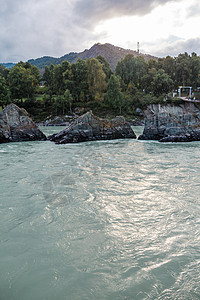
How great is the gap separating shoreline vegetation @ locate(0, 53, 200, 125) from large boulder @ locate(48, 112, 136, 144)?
29985 millimetres

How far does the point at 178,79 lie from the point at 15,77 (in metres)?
56.7

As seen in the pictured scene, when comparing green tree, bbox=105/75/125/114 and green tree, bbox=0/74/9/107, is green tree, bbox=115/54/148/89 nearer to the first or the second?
green tree, bbox=105/75/125/114

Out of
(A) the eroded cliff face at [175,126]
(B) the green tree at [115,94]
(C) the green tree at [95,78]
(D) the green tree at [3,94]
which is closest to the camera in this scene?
(A) the eroded cliff face at [175,126]

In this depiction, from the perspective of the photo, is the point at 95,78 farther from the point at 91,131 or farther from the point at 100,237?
the point at 100,237

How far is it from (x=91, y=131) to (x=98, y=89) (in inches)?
1828

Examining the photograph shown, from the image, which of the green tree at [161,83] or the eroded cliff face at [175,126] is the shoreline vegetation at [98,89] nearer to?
the green tree at [161,83]

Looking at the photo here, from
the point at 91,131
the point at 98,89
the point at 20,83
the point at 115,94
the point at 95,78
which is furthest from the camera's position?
the point at 20,83

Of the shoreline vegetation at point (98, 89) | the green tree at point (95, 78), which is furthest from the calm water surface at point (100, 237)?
the green tree at point (95, 78)

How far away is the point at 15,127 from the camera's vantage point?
21781 mm

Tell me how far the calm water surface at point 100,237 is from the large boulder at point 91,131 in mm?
12167

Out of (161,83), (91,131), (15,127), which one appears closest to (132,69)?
(161,83)

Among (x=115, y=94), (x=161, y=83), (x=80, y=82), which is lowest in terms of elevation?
(x=115, y=94)

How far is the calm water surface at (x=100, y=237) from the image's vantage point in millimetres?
3445

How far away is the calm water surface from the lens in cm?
345
